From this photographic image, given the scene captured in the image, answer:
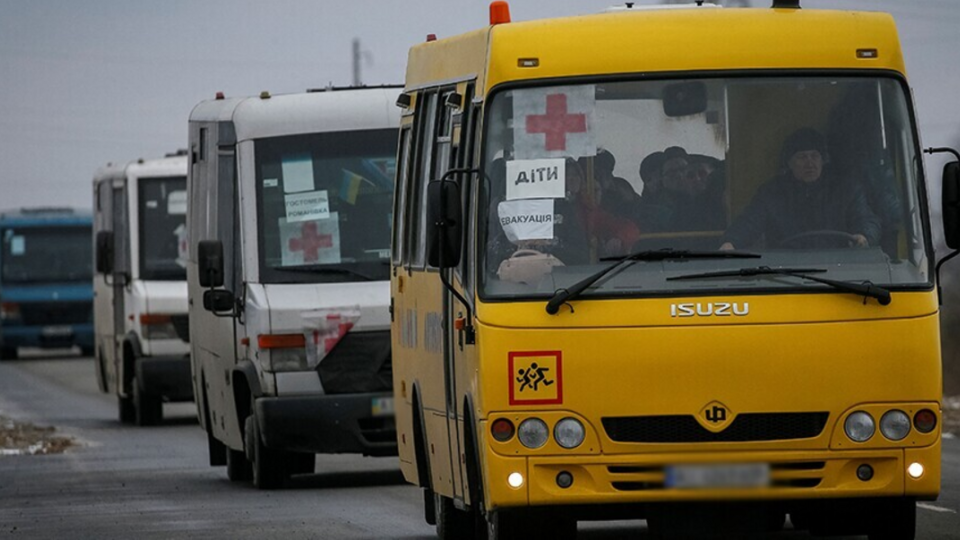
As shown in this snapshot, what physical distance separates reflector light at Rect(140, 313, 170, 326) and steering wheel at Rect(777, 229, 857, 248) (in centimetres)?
1766

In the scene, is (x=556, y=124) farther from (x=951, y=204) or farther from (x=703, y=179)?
(x=951, y=204)

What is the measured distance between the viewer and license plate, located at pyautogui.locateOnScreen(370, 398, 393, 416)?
17.5 m

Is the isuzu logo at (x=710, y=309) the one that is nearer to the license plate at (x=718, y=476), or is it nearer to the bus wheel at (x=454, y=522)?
the license plate at (x=718, y=476)

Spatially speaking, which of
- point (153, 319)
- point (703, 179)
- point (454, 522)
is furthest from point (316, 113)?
point (153, 319)

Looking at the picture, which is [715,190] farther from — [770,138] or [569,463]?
[569,463]

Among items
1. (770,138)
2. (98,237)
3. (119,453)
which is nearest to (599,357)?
(770,138)

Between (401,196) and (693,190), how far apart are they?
11.7 feet

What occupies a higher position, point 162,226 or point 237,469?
point 162,226

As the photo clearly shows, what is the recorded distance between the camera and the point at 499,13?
37.1 feet

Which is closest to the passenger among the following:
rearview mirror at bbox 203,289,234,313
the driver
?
the driver

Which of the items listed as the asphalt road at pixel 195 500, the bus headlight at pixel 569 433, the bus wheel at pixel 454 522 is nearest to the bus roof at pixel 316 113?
the asphalt road at pixel 195 500

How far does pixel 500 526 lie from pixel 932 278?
7.12 ft

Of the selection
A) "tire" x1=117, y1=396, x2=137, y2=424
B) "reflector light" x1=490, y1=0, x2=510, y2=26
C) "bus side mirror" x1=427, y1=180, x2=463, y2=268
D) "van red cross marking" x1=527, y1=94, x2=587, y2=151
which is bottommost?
"tire" x1=117, y1=396, x2=137, y2=424

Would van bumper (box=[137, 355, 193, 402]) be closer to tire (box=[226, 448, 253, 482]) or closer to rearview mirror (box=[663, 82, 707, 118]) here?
tire (box=[226, 448, 253, 482])
